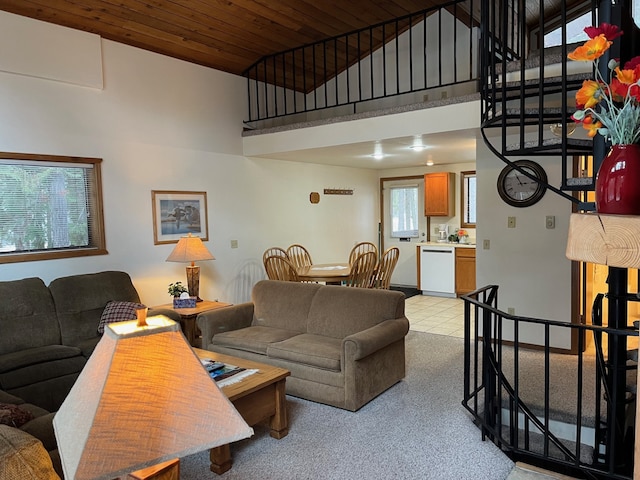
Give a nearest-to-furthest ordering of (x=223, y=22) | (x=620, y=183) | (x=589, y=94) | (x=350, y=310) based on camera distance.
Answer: (x=620, y=183) < (x=589, y=94) < (x=350, y=310) < (x=223, y=22)

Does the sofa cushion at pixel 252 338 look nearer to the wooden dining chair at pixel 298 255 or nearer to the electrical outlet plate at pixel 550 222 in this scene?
the wooden dining chair at pixel 298 255

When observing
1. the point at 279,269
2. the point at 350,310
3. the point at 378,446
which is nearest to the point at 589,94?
the point at 378,446

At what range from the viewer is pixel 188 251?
4.69m

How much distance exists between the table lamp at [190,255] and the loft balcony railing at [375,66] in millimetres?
1983

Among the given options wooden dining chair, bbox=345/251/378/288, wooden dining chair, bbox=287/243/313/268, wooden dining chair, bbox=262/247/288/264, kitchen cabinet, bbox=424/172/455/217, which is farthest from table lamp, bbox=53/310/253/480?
kitchen cabinet, bbox=424/172/455/217

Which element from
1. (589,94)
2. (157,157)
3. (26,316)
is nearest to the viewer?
(589,94)

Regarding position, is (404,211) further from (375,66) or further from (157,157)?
(157,157)

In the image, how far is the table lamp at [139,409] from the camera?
0.94 metres

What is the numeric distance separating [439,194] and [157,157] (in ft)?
15.0

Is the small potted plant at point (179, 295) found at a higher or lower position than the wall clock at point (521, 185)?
lower

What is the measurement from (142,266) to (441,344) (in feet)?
10.5

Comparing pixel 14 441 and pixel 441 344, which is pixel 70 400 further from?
pixel 441 344

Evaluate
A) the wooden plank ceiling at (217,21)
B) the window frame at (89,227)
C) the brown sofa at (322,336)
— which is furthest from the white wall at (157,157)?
the brown sofa at (322,336)

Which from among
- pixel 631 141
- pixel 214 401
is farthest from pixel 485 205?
pixel 214 401
